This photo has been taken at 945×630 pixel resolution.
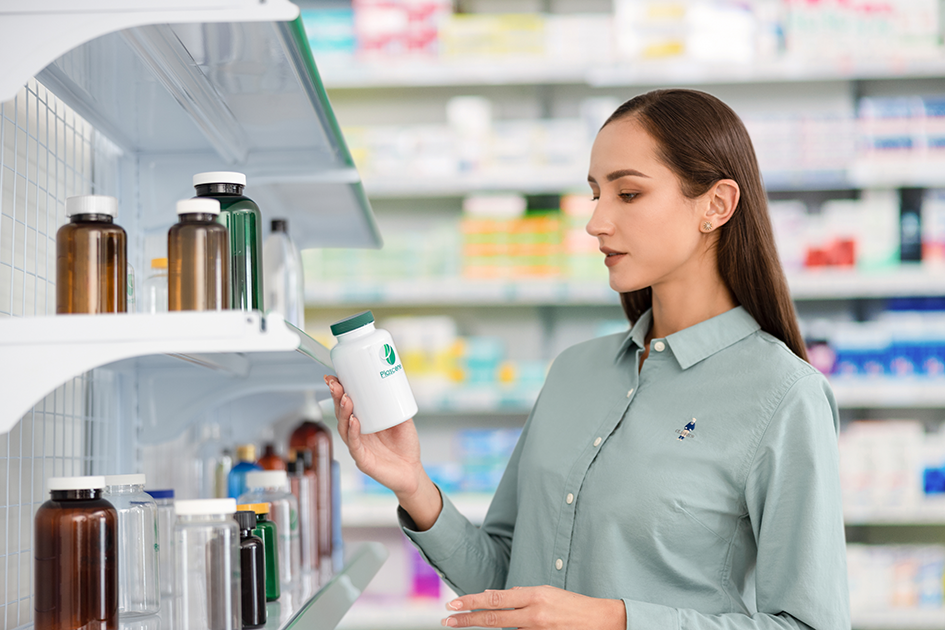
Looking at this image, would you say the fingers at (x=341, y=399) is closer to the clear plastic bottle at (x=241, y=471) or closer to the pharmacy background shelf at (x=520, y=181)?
the clear plastic bottle at (x=241, y=471)

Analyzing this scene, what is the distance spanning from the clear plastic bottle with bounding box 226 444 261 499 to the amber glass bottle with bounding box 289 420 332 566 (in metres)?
0.10

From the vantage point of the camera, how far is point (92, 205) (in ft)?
2.70

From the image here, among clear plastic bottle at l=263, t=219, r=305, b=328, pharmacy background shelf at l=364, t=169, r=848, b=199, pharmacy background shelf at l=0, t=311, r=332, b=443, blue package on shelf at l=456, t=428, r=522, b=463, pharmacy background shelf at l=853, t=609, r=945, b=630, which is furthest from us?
blue package on shelf at l=456, t=428, r=522, b=463

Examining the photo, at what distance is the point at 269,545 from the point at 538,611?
39cm

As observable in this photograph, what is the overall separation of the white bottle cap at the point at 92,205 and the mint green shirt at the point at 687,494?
0.74 metres

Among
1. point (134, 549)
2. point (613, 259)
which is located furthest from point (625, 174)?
point (134, 549)

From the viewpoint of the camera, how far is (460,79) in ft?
9.62

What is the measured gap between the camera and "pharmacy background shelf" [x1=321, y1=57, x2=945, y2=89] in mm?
2857

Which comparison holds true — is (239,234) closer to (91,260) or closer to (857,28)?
(91,260)

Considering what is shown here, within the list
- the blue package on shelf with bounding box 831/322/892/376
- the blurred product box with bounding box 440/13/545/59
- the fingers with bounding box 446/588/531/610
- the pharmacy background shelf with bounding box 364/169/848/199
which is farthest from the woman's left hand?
the blurred product box with bounding box 440/13/545/59

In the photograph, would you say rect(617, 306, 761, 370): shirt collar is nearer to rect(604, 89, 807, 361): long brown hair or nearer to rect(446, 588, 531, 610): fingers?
rect(604, 89, 807, 361): long brown hair

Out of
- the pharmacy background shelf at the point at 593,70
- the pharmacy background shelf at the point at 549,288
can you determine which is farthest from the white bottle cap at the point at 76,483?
the pharmacy background shelf at the point at 593,70

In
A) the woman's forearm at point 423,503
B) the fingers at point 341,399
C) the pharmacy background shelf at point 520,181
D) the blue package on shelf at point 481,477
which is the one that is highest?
the pharmacy background shelf at point 520,181

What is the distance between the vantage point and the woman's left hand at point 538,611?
41.3 inches
